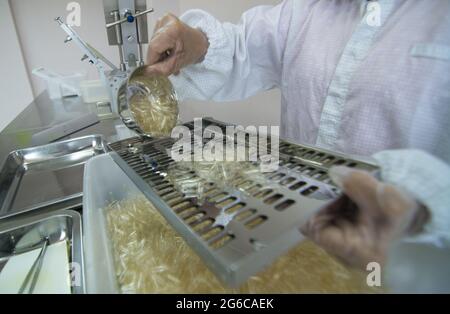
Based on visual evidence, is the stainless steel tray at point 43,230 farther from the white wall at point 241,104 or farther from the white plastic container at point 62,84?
the white plastic container at point 62,84

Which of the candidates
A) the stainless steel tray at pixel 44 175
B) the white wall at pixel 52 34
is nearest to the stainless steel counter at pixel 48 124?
the stainless steel tray at pixel 44 175

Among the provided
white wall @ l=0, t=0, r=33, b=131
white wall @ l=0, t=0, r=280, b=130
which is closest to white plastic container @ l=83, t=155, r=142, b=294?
white wall @ l=0, t=0, r=280, b=130

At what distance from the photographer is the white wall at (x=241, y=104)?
1.42 metres

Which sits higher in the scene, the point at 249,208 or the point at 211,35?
the point at 211,35

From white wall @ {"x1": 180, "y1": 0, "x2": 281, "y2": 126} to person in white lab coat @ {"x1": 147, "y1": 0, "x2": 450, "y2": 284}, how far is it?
0.45 meters

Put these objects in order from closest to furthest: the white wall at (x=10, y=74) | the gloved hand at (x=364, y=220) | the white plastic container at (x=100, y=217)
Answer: the gloved hand at (x=364, y=220)
the white plastic container at (x=100, y=217)
the white wall at (x=10, y=74)

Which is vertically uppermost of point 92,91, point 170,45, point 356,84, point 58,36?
point 58,36

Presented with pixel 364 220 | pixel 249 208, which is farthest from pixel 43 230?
pixel 364 220

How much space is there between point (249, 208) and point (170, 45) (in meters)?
0.52

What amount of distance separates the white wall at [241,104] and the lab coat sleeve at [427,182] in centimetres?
110

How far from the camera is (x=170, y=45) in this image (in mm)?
690

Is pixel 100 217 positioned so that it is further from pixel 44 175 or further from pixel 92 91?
pixel 92 91
